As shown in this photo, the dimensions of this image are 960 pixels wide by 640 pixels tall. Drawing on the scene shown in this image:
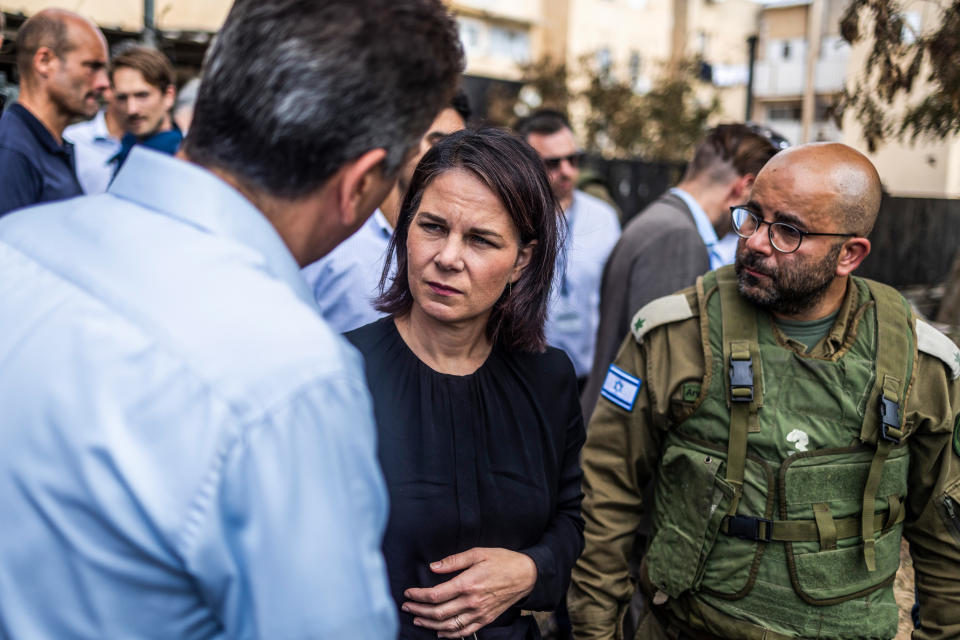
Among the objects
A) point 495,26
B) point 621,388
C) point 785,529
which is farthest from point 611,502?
point 495,26

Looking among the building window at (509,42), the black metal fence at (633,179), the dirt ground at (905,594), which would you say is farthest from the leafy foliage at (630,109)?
the building window at (509,42)

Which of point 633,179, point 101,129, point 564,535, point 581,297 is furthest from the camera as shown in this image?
point 633,179

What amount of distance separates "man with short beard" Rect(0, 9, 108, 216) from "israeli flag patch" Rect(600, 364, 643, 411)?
2668 mm

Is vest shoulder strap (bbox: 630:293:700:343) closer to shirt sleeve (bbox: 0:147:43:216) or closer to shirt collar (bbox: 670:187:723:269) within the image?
shirt collar (bbox: 670:187:723:269)

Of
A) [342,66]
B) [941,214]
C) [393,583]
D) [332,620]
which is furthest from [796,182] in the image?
[941,214]

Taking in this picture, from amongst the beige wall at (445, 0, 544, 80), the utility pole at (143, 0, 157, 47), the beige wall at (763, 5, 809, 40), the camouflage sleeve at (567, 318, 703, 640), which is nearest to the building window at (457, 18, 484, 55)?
the beige wall at (445, 0, 544, 80)

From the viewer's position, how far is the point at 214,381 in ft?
3.00

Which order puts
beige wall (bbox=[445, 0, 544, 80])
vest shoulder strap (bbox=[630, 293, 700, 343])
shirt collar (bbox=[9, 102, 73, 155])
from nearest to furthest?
1. vest shoulder strap (bbox=[630, 293, 700, 343])
2. shirt collar (bbox=[9, 102, 73, 155])
3. beige wall (bbox=[445, 0, 544, 80])

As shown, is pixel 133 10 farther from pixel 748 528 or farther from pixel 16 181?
pixel 748 528

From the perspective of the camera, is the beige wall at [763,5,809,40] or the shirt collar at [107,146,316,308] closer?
the shirt collar at [107,146,316,308]

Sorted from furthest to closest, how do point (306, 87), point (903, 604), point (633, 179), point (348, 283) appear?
point (633, 179) → point (903, 604) → point (348, 283) → point (306, 87)

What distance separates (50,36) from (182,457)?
394 cm

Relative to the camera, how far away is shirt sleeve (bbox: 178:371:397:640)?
0.90 meters

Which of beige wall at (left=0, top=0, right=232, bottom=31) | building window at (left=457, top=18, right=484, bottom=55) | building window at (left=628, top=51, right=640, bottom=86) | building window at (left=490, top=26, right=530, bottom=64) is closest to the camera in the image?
beige wall at (left=0, top=0, right=232, bottom=31)
